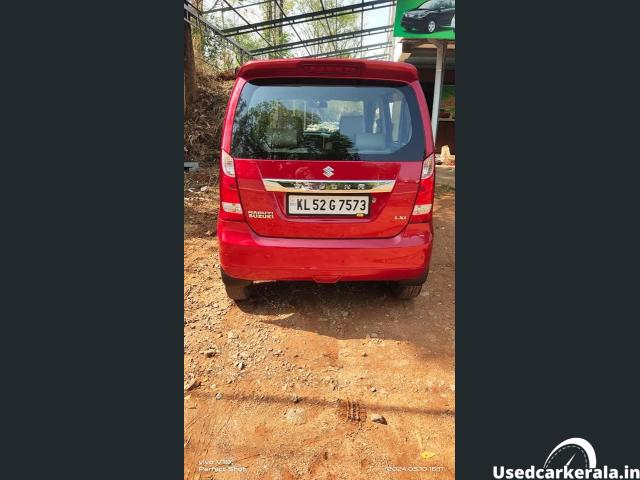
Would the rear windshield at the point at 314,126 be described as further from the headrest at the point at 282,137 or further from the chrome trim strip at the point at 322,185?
Result: the chrome trim strip at the point at 322,185

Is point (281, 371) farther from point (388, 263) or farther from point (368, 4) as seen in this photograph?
point (368, 4)

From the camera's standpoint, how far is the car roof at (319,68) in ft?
8.34

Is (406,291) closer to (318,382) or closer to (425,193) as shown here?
(425,193)

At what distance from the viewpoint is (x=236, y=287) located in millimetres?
3002

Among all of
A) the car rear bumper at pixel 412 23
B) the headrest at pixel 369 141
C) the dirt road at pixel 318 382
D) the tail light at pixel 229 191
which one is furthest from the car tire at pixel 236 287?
the car rear bumper at pixel 412 23

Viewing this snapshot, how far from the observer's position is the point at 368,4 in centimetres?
964

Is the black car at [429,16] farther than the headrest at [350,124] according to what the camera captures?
Yes

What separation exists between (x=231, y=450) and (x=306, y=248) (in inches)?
49.7

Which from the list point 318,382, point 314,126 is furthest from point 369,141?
point 318,382

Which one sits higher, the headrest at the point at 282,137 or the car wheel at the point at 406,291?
the headrest at the point at 282,137

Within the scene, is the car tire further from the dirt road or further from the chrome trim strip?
the chrome trim strip

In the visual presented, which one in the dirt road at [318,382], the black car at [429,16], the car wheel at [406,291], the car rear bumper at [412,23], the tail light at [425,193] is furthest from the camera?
the car rear bumper at [412,23]

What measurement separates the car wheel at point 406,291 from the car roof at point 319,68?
1591 millimetres
